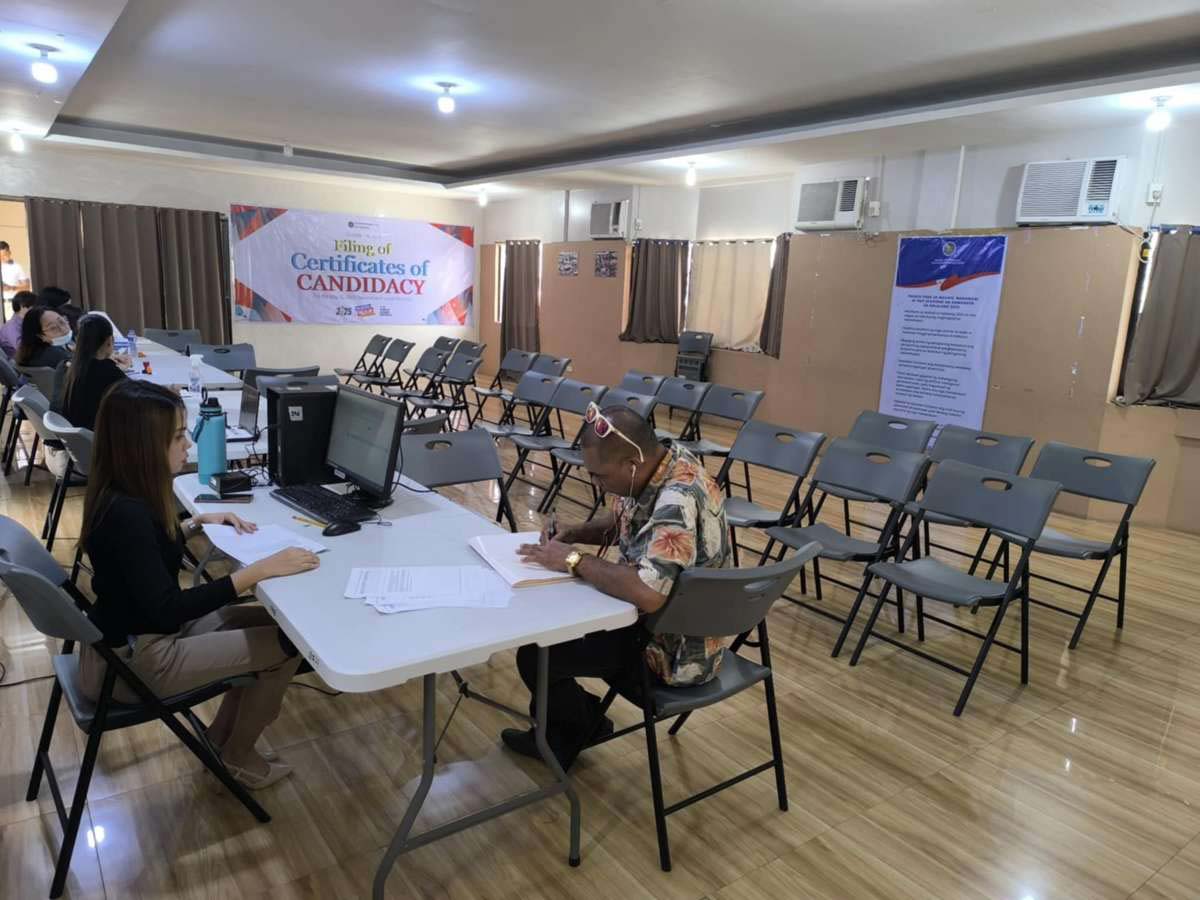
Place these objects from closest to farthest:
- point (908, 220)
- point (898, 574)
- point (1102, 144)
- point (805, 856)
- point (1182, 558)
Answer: point (805, 856) → point (898, 574) → point (1182, 558) → point (1102, 144) → point (908, 220)

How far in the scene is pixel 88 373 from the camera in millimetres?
3734

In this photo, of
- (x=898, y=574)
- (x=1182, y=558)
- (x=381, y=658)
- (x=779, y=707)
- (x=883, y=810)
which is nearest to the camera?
(x=381, y=658)

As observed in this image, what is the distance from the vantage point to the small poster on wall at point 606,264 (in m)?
9.58

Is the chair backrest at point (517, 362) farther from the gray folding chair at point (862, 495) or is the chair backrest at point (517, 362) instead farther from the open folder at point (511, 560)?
the open folder at point (511, 560)

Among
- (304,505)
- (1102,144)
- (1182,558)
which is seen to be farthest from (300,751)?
(1102,144)

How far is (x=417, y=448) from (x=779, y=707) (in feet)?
5.69

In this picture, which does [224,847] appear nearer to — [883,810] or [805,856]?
[805,856]

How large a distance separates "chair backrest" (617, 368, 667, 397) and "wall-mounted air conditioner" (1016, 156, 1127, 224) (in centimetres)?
299

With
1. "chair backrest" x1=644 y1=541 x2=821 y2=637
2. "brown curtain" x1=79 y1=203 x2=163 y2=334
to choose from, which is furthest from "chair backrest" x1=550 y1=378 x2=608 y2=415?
"brown curtain" x1=79 y1=203 x2=163 y2=334

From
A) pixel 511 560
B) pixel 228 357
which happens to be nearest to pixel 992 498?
pixel 511 560

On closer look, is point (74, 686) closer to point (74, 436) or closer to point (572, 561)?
point (572, 561)

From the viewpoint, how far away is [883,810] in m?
2.32

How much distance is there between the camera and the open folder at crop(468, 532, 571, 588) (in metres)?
1.90

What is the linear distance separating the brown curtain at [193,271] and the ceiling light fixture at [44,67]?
4.12 meters
